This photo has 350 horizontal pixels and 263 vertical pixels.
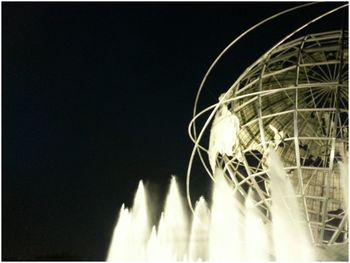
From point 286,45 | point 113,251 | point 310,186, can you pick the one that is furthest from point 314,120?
point 113,251

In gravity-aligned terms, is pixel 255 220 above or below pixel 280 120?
below

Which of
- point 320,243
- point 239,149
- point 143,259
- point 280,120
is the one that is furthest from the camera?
point 143,259

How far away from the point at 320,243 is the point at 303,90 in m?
4.85

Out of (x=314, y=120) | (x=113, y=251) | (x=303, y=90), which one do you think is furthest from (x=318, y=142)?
(x=113, y=251)

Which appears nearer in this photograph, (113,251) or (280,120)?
(280,120)

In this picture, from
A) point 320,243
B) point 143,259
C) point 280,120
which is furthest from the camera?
point 143,259

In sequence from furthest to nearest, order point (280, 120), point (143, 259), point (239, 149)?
point (143, 259) → point (280, 120) → point (239, 149)

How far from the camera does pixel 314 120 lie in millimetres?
11773

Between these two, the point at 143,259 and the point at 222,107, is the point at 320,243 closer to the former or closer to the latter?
the point at 222,107

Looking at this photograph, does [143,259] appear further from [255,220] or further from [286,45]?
[286,45]

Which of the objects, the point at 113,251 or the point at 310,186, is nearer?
the point at 310,186

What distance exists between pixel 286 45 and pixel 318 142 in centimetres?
335

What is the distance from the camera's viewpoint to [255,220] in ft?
33.8

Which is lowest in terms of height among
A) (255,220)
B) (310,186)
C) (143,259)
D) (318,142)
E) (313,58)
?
(143,259)
